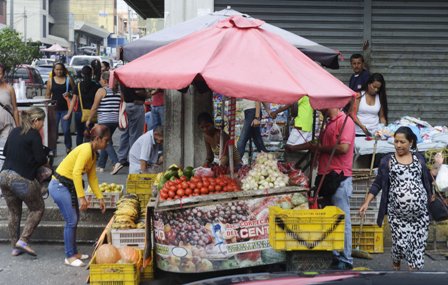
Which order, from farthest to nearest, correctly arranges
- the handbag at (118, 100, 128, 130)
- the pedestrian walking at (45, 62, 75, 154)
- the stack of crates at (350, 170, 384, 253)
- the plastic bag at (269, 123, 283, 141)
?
the pedestrian walking at (45, 62, 75, 154)
the handbag at (118, 100, 128, 130)
the plastic bag at (269, 123, 283, 141)
the stack of crates at (350, 170, 384, 253)

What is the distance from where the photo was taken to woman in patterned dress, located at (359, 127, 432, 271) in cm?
647

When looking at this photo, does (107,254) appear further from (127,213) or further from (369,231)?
(369,231)

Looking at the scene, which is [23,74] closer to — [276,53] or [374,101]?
[374,101]

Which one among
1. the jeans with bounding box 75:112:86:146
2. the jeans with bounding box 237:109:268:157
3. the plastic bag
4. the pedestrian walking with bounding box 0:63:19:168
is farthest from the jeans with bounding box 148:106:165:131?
the pedestrian walking with bounding box 0:63:19:168

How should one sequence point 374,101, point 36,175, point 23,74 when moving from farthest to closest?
1. point 23,74
2. point 374,101
3. point 36,175

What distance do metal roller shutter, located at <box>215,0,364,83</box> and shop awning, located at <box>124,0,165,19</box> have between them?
6530mm

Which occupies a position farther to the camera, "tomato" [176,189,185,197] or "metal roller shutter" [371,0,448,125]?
"metal roller shutter" [371,0,448,125]

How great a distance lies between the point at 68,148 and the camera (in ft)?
42.2

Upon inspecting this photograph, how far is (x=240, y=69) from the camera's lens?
6355mm

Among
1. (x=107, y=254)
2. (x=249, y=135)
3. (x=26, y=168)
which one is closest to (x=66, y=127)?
(x=249, y=135)

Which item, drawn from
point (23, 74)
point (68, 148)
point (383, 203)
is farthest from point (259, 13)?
point (23, 74)

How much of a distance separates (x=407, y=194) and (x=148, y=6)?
1373 centimetres

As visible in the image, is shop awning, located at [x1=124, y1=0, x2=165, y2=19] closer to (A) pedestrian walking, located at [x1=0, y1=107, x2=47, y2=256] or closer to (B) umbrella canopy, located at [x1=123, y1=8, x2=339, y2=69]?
(B) umbrella canopy, located at [x1=123, y1=8, x2=339, y2=69]

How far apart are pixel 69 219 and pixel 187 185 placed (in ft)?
5.00
